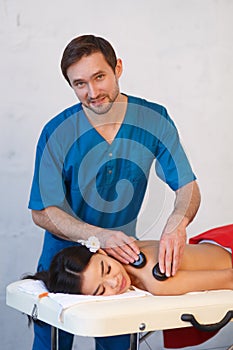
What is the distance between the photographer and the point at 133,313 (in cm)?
183

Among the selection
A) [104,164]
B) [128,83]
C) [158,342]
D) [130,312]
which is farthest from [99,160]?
[158,342]

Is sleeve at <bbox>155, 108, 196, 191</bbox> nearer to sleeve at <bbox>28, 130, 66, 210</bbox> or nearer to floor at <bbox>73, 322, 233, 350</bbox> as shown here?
sleeve at <bbox>28, 130, 66, 210</bbox>

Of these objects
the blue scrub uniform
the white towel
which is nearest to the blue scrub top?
the blue scrub uniform

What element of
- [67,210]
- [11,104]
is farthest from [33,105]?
[67,210]

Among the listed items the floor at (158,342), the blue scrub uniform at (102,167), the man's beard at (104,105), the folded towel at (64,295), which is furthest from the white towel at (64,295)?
the floor at (158,342)

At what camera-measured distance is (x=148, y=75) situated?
3289 millimetres

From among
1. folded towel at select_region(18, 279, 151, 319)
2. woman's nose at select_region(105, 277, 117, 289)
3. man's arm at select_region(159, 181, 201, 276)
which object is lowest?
folded towel at select_region(18, 279, 151, 319)

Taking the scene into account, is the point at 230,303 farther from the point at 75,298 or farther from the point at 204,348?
the point at 204,348

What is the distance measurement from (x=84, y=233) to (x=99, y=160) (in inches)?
12.3

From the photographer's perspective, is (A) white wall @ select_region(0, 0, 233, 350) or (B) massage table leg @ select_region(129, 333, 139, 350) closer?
(B) massage table leg @ select_region(129, 333, 139, 350)

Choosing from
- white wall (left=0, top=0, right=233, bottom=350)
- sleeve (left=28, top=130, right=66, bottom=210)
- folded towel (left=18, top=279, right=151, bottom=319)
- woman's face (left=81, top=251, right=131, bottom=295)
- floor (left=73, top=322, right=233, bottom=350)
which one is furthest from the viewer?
floor (left=73, top=322, right=233, bottom=350)

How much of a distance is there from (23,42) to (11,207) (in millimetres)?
694

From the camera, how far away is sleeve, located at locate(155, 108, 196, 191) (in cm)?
242

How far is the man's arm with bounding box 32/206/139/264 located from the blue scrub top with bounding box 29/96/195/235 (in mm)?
48
